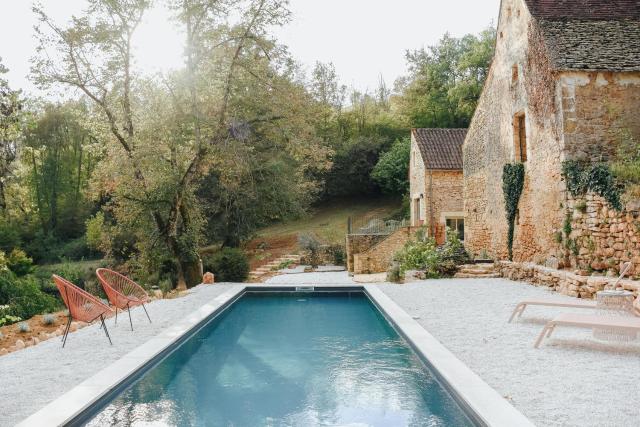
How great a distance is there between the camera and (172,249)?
51.1 feet

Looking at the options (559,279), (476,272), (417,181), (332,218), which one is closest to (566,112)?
(559,279)

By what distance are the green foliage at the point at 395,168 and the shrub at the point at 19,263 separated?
20.8m

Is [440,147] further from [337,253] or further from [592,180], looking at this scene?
[592,180]

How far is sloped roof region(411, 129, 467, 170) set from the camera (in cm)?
2362

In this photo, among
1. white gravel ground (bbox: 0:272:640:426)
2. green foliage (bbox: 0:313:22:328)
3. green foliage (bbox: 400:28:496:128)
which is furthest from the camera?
green foliage (bbox: 400:28:496:128)

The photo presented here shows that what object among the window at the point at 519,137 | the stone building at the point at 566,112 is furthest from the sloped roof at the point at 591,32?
the window at the point at 519,137

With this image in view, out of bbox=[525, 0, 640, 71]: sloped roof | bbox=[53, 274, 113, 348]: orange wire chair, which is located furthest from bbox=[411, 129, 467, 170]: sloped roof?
bbox=[53, 274, 113, 348]: orange wire chair

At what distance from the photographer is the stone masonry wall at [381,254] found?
2023 cm

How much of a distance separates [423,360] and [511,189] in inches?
425

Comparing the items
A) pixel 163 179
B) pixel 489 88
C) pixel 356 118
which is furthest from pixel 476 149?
pixel 356 118

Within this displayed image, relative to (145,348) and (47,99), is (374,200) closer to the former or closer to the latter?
(47,99)

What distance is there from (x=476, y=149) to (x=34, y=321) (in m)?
15.3

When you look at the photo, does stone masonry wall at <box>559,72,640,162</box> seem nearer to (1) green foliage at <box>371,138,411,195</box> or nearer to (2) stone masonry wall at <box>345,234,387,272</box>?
(2) stone masonry wall at <box>345,234,387,272</box>

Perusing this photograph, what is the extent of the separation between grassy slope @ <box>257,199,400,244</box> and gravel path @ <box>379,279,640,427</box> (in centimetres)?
2077
